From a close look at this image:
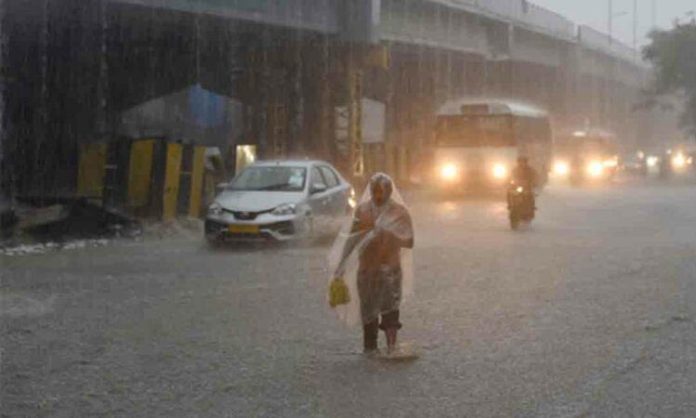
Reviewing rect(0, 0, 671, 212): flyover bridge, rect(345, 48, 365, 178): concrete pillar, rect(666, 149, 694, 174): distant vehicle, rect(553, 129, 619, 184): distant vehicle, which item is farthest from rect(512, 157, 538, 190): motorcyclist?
rect(666, 149, 694, 174): distant vehicle

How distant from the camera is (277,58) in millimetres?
38656

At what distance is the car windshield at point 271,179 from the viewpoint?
2092cm

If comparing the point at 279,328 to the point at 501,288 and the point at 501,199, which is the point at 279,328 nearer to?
the point at 501,288

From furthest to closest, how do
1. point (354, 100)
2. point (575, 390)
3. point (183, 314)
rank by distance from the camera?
point (354, 100), point (183, 314), point (575, 390)

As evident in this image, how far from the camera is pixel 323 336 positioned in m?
10.9

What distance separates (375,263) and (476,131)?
30.6 metres

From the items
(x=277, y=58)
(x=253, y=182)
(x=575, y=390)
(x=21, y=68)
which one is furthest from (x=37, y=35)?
(x=575, y=390)

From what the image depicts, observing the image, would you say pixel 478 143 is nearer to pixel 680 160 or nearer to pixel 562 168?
pixel 562 168

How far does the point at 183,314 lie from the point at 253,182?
9.06 m

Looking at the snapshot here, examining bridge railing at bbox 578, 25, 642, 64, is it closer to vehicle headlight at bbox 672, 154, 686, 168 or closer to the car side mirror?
vehicle headlight at bbox 672, 154, 686, 168

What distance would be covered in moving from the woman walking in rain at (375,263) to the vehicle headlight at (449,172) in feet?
100

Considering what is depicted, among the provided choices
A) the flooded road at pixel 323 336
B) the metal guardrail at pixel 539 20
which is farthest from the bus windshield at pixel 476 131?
the flooded road at pixel 323 336

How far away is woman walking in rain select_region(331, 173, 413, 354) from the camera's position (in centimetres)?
980

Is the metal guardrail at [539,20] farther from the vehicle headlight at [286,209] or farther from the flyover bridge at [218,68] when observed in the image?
the vehicle headlight at [286,209]
